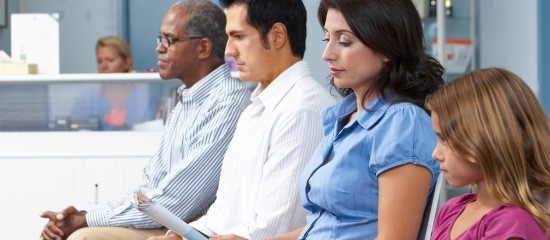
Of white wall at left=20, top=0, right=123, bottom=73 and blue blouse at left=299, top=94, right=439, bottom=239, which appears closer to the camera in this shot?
blue blouse at left=299, top=94, right=439, bottom=239

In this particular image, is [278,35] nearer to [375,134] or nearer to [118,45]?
[375,134]

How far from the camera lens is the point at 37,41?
444 cm

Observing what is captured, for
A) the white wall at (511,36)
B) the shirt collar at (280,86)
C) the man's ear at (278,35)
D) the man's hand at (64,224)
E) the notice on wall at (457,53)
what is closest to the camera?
the shirt collar at (280,86)

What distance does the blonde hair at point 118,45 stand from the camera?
4.82 meters

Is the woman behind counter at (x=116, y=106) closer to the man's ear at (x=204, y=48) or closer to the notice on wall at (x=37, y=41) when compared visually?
the notice on wall at (x=37, y=41)

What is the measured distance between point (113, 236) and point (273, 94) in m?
0.73

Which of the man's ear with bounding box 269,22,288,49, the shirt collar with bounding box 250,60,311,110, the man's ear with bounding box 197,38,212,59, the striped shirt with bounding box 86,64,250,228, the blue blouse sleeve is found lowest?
the striped shirt with bounding box 86,64,250,228

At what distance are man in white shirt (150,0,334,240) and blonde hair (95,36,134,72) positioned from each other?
2162 mm

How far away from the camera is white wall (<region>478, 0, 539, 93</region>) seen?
3.76 meters

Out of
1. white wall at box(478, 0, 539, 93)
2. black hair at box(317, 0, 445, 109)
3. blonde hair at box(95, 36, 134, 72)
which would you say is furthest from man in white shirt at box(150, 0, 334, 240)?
blonde hair at box(95, 36, 134, 72)

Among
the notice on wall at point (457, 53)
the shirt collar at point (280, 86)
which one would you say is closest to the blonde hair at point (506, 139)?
the shirt collar at point (280, 86)

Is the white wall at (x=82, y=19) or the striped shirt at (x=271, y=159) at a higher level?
the white wall at (x=82, y=19)

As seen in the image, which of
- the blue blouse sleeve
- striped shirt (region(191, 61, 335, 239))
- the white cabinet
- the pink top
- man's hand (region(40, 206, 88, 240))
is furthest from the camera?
the white cabinet

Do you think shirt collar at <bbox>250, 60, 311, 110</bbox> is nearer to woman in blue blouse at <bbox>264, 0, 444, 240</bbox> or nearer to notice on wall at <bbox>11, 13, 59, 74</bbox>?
woman in blue blouse at <bbox>264, 0, 444, 240</bbox>
